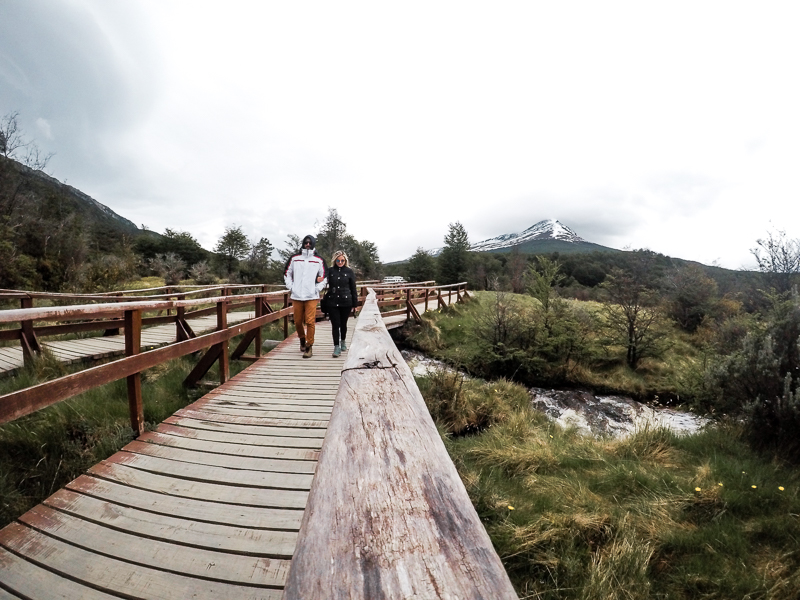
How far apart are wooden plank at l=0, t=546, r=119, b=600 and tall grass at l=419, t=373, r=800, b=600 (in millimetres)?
2258

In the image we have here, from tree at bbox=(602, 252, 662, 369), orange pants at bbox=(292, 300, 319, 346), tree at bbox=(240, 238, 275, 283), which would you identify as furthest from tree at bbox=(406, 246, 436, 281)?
orange pants at bbox=(292, 300, 319, 346)

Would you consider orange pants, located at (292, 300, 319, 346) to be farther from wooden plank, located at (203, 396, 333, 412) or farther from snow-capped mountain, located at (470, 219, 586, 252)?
snow-capped mountain, located at (470, 219, 586, 252)

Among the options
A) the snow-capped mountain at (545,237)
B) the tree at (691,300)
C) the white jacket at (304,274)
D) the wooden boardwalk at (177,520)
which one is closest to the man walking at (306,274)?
the white jacket at (304,274)

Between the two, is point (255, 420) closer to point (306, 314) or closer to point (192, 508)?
point (192, 508)

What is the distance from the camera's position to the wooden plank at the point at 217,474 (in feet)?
7.51

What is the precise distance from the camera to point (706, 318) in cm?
1205

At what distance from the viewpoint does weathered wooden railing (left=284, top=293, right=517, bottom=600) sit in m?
0.47

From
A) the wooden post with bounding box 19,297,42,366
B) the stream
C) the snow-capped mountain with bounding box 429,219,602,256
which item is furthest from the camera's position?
the snow-capped mountain with bounding box 429,219,602,256

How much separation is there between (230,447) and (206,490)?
0.57 metres

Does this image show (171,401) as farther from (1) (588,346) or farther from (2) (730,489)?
(1) (588,346)

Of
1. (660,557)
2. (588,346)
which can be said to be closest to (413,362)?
(588,346)

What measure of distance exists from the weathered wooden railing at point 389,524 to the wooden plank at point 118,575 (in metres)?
1.10

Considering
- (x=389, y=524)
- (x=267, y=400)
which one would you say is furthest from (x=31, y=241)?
(x=389, y=524)

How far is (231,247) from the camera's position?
29422 mm
